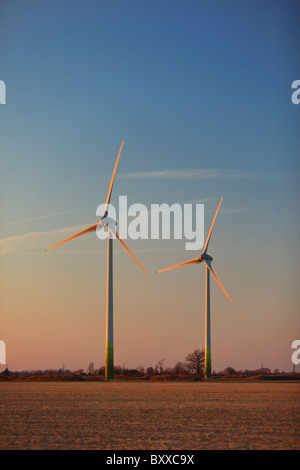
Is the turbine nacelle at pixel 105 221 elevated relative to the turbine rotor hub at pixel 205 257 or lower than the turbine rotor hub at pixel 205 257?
elevated

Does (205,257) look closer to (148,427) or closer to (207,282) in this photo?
(207,282)

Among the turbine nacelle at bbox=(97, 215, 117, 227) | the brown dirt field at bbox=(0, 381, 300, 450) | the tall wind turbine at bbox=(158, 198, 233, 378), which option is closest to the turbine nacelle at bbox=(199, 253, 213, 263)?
the tall wind turbine at bbox=(158, 198, 233, 378)

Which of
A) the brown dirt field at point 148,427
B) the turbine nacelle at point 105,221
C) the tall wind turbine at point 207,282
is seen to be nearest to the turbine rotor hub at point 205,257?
the tall wind turbine at point 207,282

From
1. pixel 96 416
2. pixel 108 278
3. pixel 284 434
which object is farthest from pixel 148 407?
pixel 108 278

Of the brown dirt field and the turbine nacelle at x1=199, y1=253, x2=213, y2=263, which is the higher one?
the turbine nacelle at x1=199, y1=253, x2=213, y2=263

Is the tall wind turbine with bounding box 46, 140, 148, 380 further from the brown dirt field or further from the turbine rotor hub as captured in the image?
the brown dirt field

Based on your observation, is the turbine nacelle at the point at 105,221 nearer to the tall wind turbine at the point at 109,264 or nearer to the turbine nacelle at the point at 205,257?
the tall wind turbine at the point at 109,264

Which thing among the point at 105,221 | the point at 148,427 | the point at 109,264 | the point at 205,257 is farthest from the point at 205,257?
the point at 148,427

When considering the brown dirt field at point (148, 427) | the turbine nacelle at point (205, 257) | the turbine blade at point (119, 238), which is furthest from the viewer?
the turbine nacelle at point (205, 257)

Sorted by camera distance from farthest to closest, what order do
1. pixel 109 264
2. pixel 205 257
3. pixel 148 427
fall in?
pixel 205 257, pixel 109 264, pixel 148 427

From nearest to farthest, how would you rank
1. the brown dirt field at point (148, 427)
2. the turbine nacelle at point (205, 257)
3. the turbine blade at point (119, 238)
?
the brown dirt field at point (148, 427)
the turbine blade at point (119, 238)
the turbine nacelle at point (205, 257)
